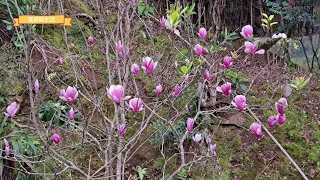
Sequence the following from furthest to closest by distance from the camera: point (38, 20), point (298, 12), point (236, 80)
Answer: point (298, 12) < point (236, 80) < point (38, 20)

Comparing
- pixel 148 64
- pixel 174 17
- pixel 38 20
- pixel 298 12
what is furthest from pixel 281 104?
pixel 298 12

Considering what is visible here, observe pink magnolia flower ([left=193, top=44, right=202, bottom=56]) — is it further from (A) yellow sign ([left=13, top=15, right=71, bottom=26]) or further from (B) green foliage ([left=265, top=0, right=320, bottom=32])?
(B) green foliage ([left=265, top=0, right=320, bottom=32])

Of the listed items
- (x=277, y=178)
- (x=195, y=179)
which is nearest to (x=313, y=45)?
(x=277, y=178)

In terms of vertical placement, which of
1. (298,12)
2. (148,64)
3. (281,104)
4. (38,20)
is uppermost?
(38,20)

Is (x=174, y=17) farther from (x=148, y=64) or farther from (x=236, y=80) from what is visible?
(x=236, y=80)

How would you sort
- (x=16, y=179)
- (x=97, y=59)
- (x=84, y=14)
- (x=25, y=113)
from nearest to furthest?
(x=16, y=179) → (x=25, y=113) → (x=97, y=59) → (x=84, y=14)

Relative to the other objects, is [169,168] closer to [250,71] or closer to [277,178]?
[277,178]

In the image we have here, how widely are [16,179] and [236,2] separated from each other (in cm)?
323

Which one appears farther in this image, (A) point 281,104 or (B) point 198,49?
(B) point 198,49

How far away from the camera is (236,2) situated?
13.3 ft

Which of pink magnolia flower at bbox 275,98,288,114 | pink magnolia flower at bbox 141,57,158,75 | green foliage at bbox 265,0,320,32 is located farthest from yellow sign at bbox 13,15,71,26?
green foliage at bbox 265,0,320,32

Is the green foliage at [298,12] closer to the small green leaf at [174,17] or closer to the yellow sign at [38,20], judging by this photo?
the small green leaf at [174,17]

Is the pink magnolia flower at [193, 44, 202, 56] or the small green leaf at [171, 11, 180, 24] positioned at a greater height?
the small green leaf at [171, 11, 180, 24]

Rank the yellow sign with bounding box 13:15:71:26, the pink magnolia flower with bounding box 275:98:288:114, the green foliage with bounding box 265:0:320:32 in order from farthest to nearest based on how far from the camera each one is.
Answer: the green foliage with bounding box 265:0:320:32, the yellow sign with bounding box 13:15:71:26, the pink magnolia flower with bounding box 275:98:288:114
